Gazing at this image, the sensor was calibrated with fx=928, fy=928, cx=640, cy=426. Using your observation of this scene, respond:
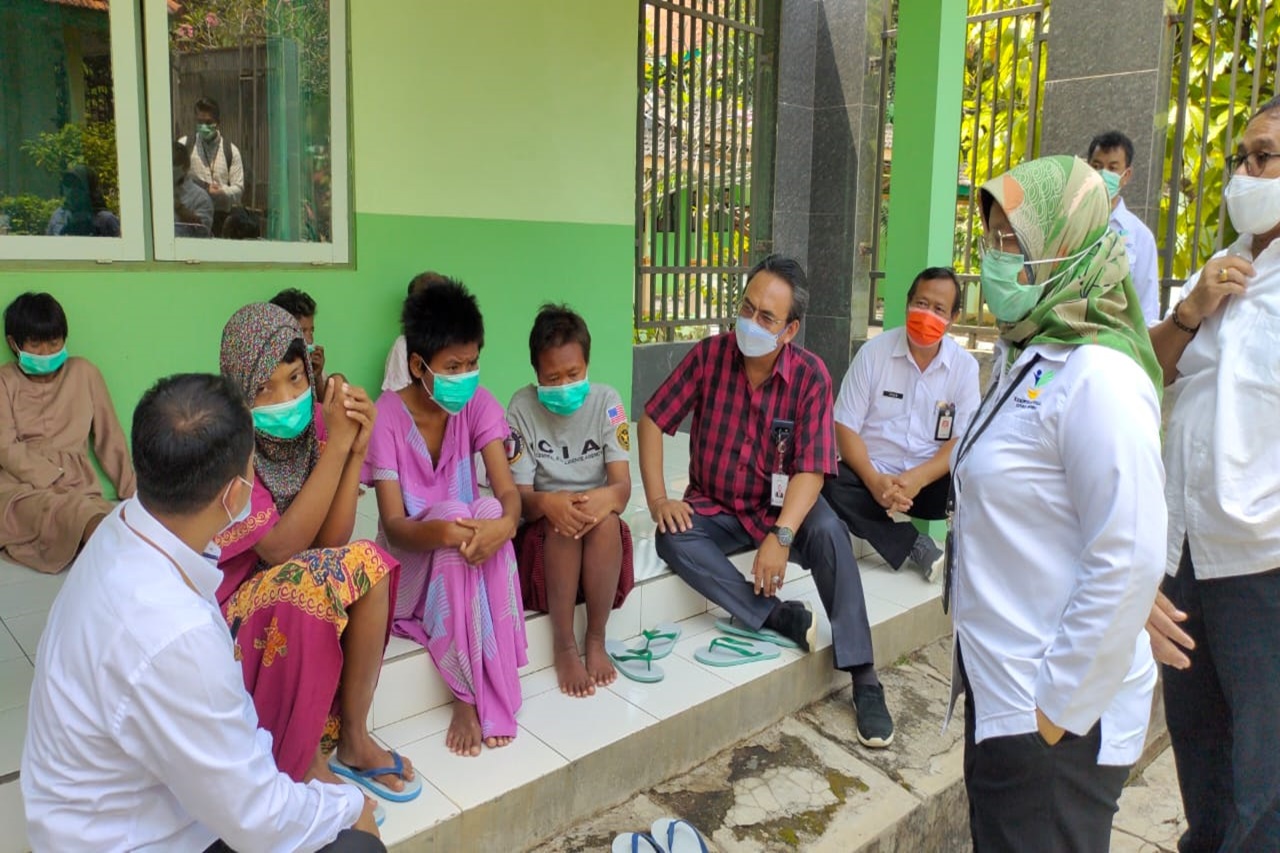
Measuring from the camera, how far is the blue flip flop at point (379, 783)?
7.54 feet

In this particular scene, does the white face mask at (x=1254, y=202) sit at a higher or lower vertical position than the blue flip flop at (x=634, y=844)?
higher

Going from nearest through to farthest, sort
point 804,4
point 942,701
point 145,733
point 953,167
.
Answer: point 145,733, point 942,701, point 953,167, point 804,4

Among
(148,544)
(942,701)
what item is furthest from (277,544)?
→ (942,701)

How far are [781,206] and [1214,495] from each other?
5905mm

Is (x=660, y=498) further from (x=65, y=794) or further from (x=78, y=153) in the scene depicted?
(x=78, y=153)

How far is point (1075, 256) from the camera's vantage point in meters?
1.62

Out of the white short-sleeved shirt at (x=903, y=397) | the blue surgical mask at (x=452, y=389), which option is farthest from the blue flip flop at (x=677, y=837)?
the white short-sleeved shirt at (x=903, y=397)

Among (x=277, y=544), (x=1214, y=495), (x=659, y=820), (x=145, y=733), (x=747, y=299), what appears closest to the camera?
(x=145, y=733)

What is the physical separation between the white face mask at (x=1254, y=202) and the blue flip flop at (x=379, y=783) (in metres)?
2.38

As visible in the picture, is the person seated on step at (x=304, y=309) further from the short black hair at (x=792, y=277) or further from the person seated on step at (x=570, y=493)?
the short black hair at (x=792, y=277)

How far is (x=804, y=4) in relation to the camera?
24.5 feet

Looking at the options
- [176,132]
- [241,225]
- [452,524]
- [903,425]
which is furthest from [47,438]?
[903,425]

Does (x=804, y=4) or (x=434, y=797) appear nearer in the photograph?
(x=434, y=797)

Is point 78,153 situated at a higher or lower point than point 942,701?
higher
